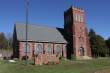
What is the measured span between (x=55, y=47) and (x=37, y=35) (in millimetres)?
5803

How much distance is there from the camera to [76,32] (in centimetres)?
5759

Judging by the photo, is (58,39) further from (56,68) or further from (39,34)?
(56,68)

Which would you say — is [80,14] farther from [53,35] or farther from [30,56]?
[30,56]

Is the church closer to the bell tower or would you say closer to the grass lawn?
the bell tower

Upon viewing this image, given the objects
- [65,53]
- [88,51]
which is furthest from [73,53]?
[88,51]

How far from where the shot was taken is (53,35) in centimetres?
5775

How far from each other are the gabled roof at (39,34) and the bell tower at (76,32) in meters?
2.59

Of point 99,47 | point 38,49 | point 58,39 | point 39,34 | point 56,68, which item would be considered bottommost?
point 56,68

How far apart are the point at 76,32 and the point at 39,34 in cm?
1033

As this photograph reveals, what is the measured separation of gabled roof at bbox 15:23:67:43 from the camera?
5234 centimetres

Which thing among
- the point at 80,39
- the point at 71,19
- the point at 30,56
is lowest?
the point at 30,56

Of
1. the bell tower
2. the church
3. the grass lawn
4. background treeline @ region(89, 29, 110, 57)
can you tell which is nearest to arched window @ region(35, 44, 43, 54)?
the church

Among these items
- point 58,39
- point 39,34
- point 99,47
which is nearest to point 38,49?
point 39,34

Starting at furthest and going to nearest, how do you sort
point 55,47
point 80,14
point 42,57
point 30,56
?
1. point 80,14
2. point 55,47
3. point 30,56
4. point 42,57
